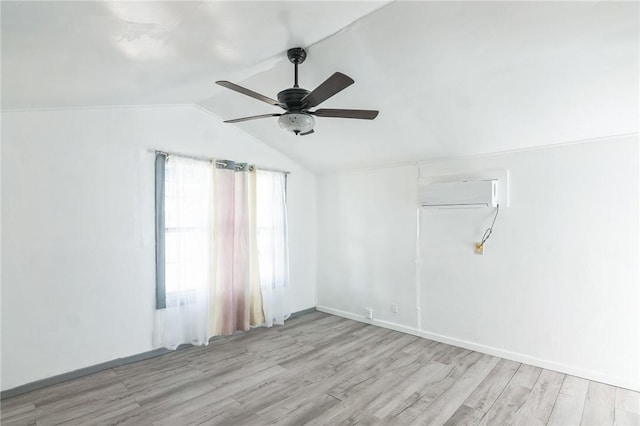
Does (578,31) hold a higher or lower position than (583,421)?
higher

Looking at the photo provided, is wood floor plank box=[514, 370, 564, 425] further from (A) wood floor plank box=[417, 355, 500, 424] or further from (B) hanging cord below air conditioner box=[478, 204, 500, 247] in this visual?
(B) hanging cord below air conditioner box=[478, 204, 500, 247]

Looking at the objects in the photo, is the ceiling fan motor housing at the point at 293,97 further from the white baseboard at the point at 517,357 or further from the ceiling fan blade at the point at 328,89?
the white baseboard at the point at 517,357

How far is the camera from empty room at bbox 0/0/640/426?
2021 millimetres

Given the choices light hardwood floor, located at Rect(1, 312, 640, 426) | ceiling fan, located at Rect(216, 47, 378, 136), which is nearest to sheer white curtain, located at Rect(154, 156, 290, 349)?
light hardwood floor, located at Rect(1, 312, 640, 426)

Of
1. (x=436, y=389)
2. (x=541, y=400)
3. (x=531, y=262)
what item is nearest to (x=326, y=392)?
(x=436, y=389)

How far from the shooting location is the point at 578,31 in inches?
76.5

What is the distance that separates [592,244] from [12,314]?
509 centimetres

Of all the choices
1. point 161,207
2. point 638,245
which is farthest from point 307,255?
point 638,245

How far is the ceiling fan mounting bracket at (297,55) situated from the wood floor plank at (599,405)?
337 cm

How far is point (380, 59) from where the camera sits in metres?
2.48

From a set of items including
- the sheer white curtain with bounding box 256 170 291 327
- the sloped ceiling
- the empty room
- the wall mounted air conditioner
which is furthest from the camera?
the sheer white curtain with bounding box 256 170 291 327

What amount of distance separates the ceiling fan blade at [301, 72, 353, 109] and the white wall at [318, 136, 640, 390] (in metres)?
2.24

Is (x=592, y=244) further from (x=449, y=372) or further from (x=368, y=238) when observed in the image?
(x=368, y=238)

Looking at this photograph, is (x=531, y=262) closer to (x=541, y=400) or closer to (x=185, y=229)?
(x=541, y=400)
